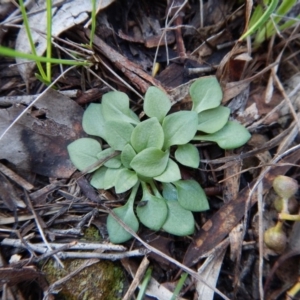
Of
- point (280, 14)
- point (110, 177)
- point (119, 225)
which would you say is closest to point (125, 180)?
point (110, 177)

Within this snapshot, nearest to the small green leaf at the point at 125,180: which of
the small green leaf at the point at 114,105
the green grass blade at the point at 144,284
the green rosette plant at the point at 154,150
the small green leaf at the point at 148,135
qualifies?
the green rosette plant at the point at 154,150

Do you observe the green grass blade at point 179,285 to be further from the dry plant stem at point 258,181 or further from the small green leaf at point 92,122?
the small green leaf at point 92,122

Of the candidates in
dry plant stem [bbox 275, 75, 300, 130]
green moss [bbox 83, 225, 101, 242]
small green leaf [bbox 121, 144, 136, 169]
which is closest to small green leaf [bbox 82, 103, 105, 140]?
small green leaf [bbox 121, 144, 136, 169]

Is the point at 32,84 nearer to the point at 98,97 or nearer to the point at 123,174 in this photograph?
the point at 98,97

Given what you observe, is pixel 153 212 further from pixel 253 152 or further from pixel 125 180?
pixel 253 152

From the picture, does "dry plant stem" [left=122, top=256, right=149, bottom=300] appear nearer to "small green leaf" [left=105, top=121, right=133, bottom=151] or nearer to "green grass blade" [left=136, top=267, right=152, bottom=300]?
"green grass blade" [left=136, top=267, right=152, bottom=300]
